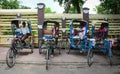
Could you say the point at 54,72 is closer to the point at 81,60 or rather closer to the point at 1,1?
the point at 81,60

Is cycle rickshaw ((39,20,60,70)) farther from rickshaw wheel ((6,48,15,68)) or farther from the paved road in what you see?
rickshaw wheel ((6,48,15,68))

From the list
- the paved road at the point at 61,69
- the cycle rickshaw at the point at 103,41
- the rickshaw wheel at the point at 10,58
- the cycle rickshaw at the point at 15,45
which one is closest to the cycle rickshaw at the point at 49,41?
the cycle rickshaw at the point at 15,45

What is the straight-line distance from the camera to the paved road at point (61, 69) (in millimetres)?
8828

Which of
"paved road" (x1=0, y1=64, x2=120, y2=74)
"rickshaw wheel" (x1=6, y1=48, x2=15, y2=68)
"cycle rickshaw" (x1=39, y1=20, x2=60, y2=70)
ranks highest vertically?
"cycle rickshaw" (x1=39, y1=20, x2=60, y2=70)

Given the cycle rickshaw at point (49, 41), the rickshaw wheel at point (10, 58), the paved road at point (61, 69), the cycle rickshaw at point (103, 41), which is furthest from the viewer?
the cycle rickshaw at point (103, 41)

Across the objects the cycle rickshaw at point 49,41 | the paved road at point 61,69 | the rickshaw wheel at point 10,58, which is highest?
the cycle rickshaw at point 49,41

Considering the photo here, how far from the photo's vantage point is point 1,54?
11.3 m

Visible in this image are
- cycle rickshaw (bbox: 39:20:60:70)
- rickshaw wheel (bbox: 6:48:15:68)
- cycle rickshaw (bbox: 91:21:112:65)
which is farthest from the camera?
cycle rickshaw (bbox: 91:21:112:65)

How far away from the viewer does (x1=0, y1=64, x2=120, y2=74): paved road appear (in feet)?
29.0

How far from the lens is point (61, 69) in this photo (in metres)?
9.16

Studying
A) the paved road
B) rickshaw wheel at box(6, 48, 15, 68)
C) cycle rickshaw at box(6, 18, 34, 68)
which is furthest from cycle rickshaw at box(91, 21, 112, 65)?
rickshaw wheel at box(6, 48, 15, 68)

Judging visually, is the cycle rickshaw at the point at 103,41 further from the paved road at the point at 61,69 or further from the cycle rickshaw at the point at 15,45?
the cycle rickshaw at the point at 15,45

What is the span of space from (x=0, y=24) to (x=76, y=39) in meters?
4.08

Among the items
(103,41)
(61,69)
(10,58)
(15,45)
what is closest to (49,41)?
(15,45)
